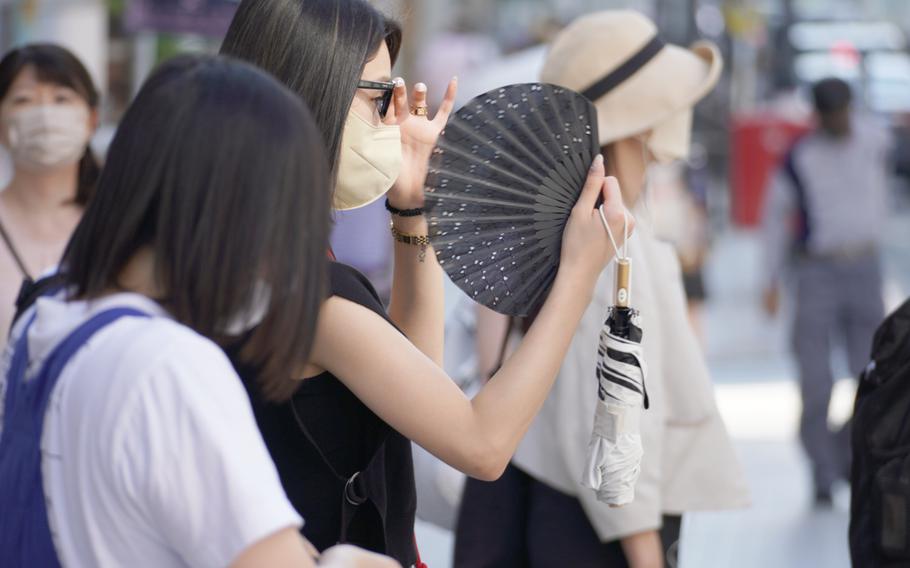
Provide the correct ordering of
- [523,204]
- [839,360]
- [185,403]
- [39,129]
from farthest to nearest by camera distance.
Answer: [839,360], [39,129], [523,204], [185,403]

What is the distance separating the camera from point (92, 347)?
140 cm

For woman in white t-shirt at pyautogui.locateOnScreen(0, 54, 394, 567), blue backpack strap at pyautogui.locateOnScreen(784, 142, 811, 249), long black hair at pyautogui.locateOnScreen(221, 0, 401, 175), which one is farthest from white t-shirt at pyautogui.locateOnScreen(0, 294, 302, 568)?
blue backpack strap at pyautogui.locateOnScreen(784, 142, 811, 249)

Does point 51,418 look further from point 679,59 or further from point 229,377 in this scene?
point 679,59

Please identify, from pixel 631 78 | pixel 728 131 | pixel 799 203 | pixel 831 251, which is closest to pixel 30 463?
pixel 631 78

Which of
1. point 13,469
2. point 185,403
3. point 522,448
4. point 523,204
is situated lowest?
point 522,448

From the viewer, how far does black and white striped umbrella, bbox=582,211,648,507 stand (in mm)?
1947

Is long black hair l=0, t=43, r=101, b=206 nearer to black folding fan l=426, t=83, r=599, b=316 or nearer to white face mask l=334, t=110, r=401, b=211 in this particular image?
white face mask l=334, t=110, r=401, b=211

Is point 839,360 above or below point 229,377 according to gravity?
below

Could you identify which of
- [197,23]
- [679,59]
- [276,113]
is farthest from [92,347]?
[197,23]

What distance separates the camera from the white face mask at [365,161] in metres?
2.08

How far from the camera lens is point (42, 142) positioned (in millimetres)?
3805

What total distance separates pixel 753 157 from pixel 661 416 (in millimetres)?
16933

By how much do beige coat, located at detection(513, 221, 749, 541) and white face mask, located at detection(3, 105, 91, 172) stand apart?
1.70 metres

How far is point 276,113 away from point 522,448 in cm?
161
